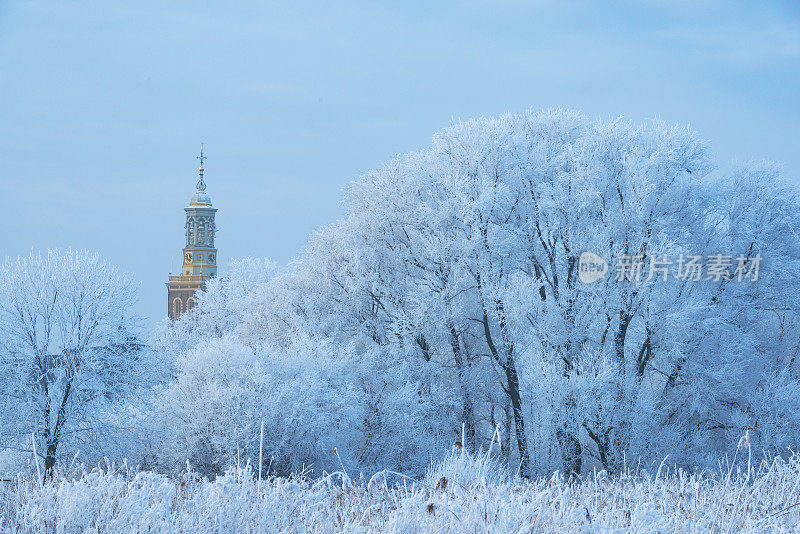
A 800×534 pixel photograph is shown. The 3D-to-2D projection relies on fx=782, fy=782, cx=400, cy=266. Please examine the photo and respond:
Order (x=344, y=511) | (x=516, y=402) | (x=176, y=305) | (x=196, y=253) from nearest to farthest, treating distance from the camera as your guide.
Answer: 1. (x=344, y=511)
2. (x=516, y=402)
3. (x=176, y=305)
4. (x=196, y=253)

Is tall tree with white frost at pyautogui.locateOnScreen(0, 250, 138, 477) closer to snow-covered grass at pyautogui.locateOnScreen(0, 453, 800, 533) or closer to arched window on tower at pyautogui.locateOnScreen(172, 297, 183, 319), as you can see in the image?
snow-covered grass at pyautogui.locateOnScreen(0, 453, 800, 533)

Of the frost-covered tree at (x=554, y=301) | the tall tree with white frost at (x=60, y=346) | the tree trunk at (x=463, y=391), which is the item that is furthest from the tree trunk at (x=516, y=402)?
the tall tree with white frost at (x=60, y=346)

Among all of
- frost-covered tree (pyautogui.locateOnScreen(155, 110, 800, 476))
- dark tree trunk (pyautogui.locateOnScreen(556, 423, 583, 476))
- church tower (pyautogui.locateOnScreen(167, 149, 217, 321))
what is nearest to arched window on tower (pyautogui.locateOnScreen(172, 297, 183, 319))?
church tower (pyautogui.locateOnScreen(167, 149, 217, 321))

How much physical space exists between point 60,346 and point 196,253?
104m

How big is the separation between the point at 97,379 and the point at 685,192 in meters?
17.6

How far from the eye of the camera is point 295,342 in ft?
77.3

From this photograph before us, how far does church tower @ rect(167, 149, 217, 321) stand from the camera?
4683 inches

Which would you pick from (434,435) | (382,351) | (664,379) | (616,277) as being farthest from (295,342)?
(664,379)

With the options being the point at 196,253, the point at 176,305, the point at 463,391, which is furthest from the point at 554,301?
the point at 196,253

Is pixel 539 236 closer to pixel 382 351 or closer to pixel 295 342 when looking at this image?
pixel 382 351

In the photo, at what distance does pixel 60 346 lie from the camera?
920 inches

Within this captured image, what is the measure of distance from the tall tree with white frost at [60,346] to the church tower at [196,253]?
3757 inches

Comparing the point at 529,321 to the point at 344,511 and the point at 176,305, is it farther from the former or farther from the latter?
the point at 176,305

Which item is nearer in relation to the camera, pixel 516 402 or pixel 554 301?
pixel 554 301
